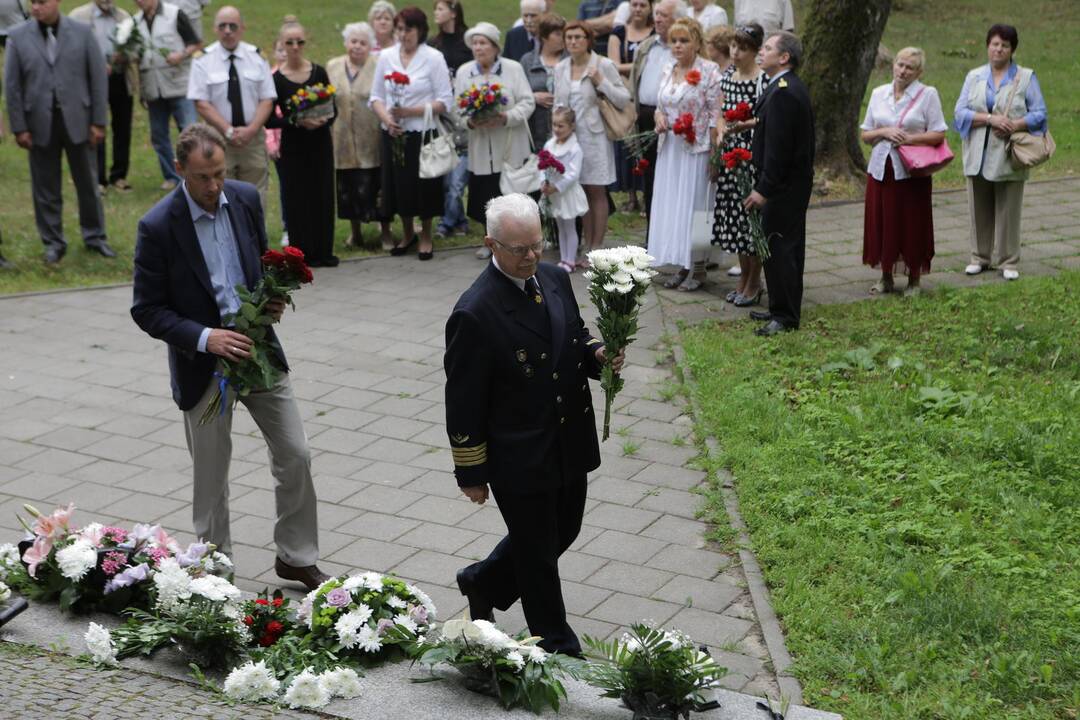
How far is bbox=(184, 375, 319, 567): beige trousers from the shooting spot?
249 inches

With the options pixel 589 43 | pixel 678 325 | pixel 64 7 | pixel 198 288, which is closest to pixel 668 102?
pixel 589 43

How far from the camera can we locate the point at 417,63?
12836 millimetres

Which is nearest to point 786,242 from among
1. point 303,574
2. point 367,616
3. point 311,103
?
point 311,103

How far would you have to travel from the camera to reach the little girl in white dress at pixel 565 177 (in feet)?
40.6

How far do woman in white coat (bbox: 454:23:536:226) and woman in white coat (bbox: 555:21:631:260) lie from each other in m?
0.40

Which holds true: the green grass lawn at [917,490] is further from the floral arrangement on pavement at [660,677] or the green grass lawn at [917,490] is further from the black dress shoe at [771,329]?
the floral arrangement on pavement at [660,677]

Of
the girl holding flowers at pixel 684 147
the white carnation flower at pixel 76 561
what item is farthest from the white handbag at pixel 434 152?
the white carnation flower at pixel 76 561

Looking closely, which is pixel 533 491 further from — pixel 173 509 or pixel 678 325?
pixel 678 325

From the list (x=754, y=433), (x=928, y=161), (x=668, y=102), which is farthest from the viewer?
(x=668, y=102)

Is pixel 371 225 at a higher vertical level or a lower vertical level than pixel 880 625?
higher

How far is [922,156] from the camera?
1095 centimetres

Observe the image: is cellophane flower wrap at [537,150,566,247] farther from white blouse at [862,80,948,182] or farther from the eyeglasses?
the eyeglasses

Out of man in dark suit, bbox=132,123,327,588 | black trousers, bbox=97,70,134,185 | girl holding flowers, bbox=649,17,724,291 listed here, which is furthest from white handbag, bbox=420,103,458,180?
man in dark suit, bbox=132,123,327,588

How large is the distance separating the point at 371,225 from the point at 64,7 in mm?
13868
